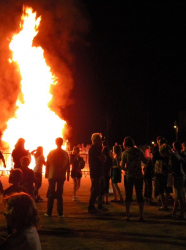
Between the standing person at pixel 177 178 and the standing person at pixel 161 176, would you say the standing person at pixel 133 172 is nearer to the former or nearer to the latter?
the standing person at pixel 177 178

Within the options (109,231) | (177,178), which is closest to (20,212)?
(109,231)

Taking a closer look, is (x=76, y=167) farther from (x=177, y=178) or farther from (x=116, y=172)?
(x=177, y=178)

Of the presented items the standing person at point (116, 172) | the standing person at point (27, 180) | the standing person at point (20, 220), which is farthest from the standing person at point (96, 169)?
the standing person at point (20, 220)

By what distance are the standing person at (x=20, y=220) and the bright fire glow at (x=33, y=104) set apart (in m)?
21.8

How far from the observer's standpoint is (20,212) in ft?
11.4

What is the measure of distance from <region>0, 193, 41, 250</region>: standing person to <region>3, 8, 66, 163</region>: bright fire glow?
21.8m

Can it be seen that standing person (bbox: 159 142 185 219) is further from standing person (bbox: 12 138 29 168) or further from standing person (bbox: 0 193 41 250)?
standing person (bbox: 0 193 41 250)

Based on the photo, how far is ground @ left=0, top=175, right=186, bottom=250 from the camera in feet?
23.6

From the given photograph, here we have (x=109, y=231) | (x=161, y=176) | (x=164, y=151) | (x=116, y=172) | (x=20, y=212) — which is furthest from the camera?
(x=116, y=172)

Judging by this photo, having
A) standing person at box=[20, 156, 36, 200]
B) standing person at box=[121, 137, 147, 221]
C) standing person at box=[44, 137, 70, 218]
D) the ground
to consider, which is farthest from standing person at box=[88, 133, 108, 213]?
standing person at box=[20, 156, 36, 200]

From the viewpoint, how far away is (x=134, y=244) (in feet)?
23.8

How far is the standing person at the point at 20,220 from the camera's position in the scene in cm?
347

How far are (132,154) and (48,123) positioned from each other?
53.9 ft

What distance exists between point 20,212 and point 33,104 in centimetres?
2232
